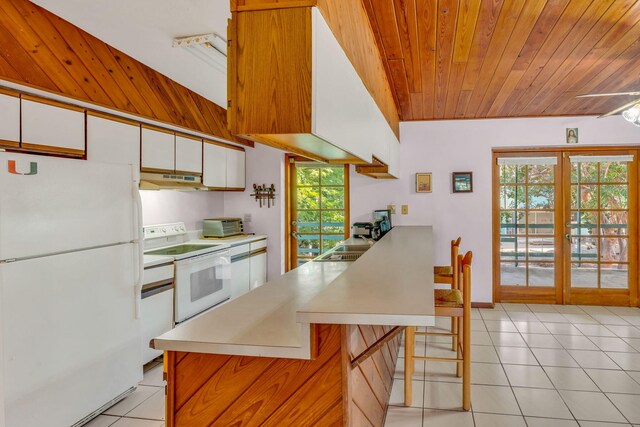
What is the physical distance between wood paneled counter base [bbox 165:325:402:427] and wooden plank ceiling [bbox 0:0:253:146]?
1982 mm

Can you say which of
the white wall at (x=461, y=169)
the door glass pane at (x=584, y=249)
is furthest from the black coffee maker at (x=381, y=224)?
the door glass pane at (x=584, y=249)

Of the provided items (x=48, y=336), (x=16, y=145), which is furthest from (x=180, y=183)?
(x=48, y=336)

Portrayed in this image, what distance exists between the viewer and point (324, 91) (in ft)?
5.04

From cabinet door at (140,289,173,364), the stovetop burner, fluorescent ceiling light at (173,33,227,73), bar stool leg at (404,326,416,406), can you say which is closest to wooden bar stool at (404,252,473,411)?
bar stool leg at (404,326,416,406)

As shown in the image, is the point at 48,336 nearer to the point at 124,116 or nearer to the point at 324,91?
the point at 124,116

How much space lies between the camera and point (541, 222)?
17.4 feet

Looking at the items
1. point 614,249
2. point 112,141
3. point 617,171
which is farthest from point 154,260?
point 617,171

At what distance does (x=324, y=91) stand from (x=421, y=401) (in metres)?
2.30

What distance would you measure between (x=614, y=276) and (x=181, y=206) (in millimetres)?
5196

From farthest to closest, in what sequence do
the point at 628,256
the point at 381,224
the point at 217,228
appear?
1. the point at 628,256
2. the point at 217,228
3. the point at 381,224

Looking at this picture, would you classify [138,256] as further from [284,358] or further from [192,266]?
[284,358]

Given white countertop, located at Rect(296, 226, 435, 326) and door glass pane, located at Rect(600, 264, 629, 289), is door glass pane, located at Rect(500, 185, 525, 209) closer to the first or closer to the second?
door glass pane, located at Rect(600, 264, 629, 289)

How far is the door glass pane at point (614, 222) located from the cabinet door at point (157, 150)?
16.3 ft

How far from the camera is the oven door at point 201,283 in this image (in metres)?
3.79
